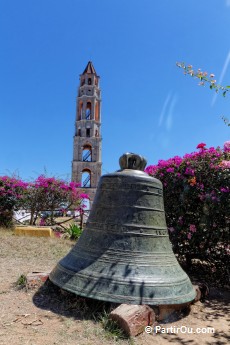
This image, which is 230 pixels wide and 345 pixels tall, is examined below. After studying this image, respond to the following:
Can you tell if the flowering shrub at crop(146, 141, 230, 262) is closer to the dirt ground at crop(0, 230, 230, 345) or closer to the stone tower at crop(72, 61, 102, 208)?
the dirt ground at crop(0, 230, 230, 345)

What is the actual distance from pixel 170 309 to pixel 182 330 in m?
0.23

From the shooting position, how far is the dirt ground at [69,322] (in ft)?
8.22

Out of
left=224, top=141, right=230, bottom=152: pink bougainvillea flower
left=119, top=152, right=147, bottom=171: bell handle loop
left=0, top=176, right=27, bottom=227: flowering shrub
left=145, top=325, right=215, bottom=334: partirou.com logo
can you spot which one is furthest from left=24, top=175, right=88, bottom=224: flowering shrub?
left=145, top=325, right=215, bottom=334: partirou.com logo

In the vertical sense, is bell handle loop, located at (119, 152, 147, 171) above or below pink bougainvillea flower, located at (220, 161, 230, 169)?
below

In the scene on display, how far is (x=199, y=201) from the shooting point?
5121mm

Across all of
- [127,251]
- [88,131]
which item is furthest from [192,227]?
[88,131]

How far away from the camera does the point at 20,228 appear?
327 inches

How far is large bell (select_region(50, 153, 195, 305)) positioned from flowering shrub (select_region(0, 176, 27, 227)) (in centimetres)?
702

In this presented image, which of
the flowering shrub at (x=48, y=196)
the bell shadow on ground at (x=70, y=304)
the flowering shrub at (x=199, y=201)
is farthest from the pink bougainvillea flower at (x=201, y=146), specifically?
the flowering shrub at (x=48, y=196)

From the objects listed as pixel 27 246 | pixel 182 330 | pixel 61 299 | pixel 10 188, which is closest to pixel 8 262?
pixel 27 246

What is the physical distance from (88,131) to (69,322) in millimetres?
27191

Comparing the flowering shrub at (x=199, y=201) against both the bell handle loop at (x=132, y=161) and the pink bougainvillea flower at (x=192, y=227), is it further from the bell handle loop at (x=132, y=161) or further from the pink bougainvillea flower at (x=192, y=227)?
the bell handle loop at (x=132, y=161)

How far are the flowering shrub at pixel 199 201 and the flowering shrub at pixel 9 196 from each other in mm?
6191

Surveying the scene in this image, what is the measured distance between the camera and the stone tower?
28.0m
